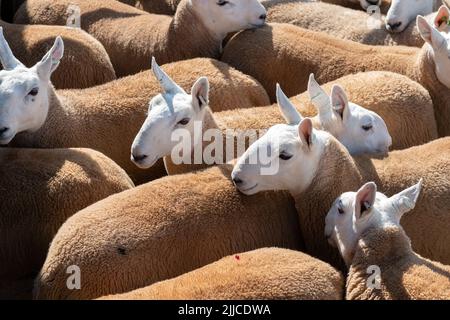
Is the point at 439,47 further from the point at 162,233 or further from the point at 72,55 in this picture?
the point at 162,233

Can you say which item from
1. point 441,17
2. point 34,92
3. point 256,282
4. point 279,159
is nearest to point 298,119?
point 279,159

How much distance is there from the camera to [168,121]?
260 inches

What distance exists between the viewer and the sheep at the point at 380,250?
17.7ft

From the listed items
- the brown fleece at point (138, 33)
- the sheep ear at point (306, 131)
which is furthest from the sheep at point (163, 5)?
the sheep ear at point (306, 131)

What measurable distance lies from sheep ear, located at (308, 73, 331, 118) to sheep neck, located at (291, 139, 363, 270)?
52 centimetres

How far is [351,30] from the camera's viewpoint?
30.8ft

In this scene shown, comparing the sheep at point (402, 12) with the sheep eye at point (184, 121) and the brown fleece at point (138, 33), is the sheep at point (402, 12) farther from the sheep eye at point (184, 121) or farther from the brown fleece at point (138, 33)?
the sheep eye at point (184, 121)

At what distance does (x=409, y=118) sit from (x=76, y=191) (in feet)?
8.83

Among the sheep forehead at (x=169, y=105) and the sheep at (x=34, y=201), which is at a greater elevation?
the sheep forehead at (x=169, y=105)

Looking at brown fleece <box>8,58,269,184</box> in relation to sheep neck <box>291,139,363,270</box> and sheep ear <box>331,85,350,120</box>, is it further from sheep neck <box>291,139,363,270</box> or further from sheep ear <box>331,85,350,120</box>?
Result: sheep neck <box>291,139,363,270</box>

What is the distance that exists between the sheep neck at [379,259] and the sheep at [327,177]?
20.9 inches

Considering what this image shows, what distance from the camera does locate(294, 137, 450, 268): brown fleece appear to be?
21.0 ft
